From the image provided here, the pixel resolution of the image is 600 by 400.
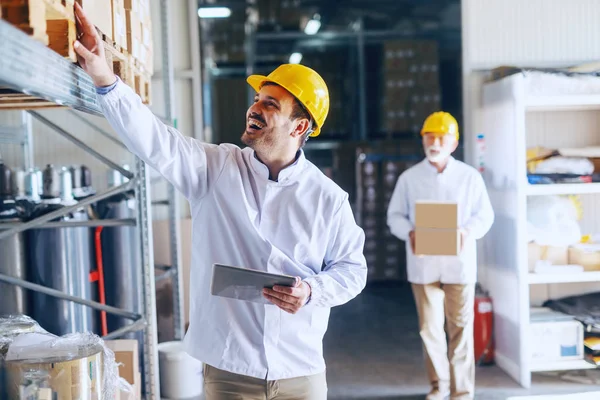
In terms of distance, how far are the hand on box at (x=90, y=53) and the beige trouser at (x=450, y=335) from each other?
13.0 feet

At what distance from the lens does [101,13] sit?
3.00 m

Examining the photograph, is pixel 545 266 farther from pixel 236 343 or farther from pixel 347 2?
pixel 347 2

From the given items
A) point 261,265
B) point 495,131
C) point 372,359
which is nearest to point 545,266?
point 495,131

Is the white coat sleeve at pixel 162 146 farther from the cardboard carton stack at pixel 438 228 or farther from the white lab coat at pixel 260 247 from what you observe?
the cardboard carton stack at pixel 438 228

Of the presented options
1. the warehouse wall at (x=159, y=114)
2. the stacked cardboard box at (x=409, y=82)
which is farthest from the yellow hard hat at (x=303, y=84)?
the stacked cardboard box at (x=409, y=82)

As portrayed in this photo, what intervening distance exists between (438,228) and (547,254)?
156 centimetres

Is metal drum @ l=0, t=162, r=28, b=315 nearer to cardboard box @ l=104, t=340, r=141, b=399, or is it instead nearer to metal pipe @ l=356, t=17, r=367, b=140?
cardboard box @ l=104, t=340, r=141, b=399

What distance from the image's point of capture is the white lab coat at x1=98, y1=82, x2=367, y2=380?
2885mm

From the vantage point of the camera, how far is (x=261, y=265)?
2.96 metres

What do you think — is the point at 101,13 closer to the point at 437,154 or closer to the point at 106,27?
the point at 106,27

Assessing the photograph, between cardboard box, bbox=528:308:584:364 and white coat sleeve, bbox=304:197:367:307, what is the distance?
12.7ft

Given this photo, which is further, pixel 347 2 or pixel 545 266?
pixel 347 2

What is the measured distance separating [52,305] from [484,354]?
14.2 ft

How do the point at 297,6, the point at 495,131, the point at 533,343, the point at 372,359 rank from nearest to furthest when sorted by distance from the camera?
the point at 533,343 → the point at 495,131 → the point at 372,359 → the point at 297,6
